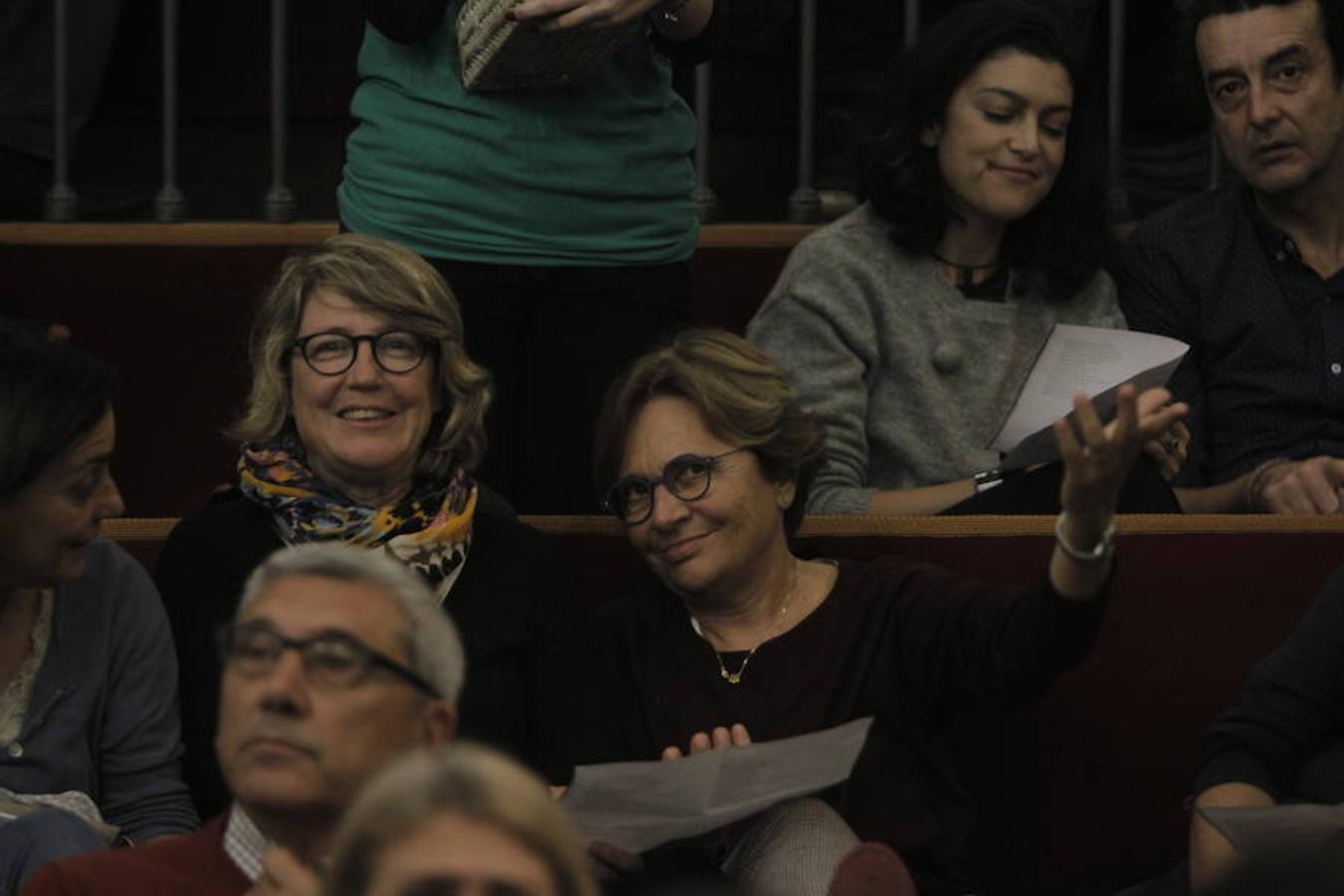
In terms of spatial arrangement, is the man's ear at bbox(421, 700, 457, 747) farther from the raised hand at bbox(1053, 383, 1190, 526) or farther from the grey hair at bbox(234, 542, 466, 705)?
the raised hand at bbox(1053, 383, 1190, 526)

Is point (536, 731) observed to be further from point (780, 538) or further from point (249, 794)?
point (249, 794)

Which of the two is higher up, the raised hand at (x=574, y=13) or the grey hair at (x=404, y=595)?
the raised hand at (x=574, y=13)

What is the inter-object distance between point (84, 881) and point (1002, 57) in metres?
2.13

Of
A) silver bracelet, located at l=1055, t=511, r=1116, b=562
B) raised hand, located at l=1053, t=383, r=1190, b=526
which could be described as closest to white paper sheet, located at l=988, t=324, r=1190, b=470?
silver bracelet, located at l=1055, t=511, r=1116, b=562

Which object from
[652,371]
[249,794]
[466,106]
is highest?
[466,106]

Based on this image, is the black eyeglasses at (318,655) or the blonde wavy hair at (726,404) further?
the blonde wavy hair at (726,404)

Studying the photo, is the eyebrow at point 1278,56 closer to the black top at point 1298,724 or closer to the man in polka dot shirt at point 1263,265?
the man in polka dot shirt at point 1263,265

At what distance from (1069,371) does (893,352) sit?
0.30 metres

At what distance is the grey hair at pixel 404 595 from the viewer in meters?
2.36

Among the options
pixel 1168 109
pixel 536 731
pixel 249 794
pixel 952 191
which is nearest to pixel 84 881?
pixel 249 794

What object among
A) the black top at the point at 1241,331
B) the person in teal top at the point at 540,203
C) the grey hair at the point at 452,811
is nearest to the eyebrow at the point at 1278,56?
the black top at the point at 1241,331

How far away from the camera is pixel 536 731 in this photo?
3.16 metres

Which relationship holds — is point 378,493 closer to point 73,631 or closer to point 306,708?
point 73,631

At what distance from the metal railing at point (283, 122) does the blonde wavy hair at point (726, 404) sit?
136cm
